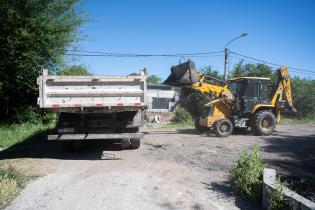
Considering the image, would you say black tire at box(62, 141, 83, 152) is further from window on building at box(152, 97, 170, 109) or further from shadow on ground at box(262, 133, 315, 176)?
window on building at box(152, 97, 170, 109)

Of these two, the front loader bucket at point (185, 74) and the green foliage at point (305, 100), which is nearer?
the front loader bucket at point (185, 74)

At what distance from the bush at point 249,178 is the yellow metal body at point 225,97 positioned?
762cm

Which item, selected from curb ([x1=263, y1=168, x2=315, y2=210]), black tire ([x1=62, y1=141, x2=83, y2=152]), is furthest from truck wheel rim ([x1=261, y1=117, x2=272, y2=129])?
curb ([x1=263, y1=168, x2=315, y2=210])

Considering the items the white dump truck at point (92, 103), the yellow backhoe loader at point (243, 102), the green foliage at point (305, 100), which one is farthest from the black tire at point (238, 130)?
the green foliage at point (305, 100)

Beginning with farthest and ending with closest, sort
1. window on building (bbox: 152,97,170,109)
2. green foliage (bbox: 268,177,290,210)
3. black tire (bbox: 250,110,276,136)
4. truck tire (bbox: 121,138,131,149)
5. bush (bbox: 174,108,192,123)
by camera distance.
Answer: window on building (bbox: 152,97,170,109)
bush (bbox: 174,108,192,123)
black tire (bbox: 250,110,276,136)
truck tire (bbox: 121,138,131,149)
green foliage (bbox: 268,177,290,210)

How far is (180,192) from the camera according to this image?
5754 mm

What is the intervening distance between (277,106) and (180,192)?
1023 cm

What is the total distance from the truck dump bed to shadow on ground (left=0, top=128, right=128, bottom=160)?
1.55 meters

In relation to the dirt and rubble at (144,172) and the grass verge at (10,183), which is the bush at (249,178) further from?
the grass verge at (10,183)

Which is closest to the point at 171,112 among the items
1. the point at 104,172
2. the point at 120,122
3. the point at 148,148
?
the point at 148,148

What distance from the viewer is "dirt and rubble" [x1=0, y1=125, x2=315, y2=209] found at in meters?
5.23

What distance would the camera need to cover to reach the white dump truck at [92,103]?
8305 mm

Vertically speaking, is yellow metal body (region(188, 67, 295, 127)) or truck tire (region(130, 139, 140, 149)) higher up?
yellow metal body (region(188, 67, 295, 127))

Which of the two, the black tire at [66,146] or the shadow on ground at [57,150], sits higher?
the black tire at [66,146]
